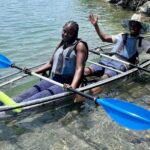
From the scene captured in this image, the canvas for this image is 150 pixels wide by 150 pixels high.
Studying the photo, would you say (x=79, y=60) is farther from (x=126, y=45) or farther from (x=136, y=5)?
(x=136, y=5)

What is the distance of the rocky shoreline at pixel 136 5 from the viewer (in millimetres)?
21855

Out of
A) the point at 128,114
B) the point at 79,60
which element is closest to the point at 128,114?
the point at 128,114

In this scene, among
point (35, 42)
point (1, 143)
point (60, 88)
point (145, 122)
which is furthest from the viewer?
point (35, 42)

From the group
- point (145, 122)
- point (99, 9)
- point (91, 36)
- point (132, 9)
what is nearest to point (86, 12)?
point (99, 9)

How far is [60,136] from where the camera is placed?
6156 millimetres

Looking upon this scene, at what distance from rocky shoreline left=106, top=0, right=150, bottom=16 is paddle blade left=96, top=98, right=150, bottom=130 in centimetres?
1724

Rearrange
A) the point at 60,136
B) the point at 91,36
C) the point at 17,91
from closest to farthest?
the point at 60,136, the point at 17,91, the point at 91,36

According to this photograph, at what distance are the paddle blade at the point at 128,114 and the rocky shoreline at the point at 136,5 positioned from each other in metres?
17.2

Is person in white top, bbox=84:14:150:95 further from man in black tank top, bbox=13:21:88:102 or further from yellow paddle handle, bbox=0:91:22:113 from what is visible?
yellow paddle handle, bbox=0:91:22:113

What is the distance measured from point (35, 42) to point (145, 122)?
28.8 ft

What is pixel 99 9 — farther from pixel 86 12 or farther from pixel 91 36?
pixel 91 36

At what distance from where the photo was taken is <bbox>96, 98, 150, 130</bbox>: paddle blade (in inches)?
199

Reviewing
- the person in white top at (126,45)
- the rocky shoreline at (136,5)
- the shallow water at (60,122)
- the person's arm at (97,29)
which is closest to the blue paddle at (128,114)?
the shallow water at (60,122)

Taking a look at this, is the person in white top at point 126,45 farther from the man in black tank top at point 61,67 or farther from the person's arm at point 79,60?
the person's arm at point 79,60
